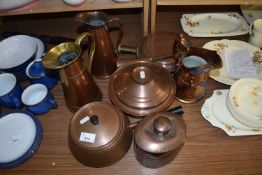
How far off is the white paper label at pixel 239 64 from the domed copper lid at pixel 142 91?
10.3 inches

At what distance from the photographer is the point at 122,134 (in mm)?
655

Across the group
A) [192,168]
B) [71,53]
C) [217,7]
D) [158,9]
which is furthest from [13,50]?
[217,7]

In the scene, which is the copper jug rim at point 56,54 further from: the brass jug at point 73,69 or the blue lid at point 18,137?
the blue lid at point 18,137

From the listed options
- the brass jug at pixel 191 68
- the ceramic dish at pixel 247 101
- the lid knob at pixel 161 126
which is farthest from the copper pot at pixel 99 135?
the ceramic dish at pixel 247 101

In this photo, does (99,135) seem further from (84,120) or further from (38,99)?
(38,99)

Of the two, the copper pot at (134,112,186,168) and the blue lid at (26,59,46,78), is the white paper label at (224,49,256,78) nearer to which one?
the copper pot at (134,112,186,168)

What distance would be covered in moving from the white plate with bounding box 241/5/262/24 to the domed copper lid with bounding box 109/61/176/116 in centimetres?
51

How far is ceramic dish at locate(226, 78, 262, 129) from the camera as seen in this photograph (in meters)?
0.72

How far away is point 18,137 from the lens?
2.48 feet

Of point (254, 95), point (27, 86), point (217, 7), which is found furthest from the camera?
point (217, 7)

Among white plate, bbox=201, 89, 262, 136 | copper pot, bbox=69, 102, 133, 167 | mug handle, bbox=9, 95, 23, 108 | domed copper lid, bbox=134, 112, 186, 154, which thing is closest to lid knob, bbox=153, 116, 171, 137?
domed copper lid, bbox=134, 112, 186, 154

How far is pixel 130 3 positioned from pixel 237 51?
442 millimetres

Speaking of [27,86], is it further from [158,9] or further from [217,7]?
[217,7]

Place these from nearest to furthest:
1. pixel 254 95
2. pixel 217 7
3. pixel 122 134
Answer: pixel 122 134
pixel 254 95
pixel 217 7
